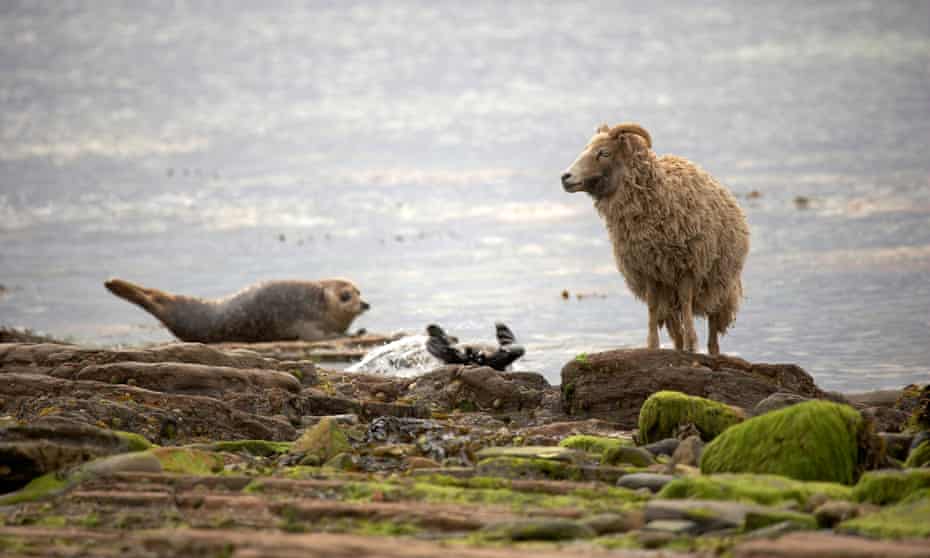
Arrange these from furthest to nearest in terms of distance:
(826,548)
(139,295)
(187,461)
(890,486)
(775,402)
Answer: (139,295) → (775,402) → (187,461) → (890,486) → (826,548)

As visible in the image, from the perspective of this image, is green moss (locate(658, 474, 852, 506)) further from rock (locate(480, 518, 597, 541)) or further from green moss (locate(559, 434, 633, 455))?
green moss (locate(559, 434, 633, 455))

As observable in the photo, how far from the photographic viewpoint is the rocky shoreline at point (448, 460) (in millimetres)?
7750

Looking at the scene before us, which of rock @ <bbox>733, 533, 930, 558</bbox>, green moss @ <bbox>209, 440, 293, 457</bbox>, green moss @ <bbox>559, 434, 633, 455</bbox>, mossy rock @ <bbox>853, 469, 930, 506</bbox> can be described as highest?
green moss @ <bbox>209, 440, 293, 457</bbox>

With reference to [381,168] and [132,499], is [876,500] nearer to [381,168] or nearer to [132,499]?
[132,499]

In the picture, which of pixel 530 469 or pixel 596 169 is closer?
A: pixel 530 469

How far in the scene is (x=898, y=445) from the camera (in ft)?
34.4

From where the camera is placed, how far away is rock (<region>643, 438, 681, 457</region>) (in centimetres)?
1038

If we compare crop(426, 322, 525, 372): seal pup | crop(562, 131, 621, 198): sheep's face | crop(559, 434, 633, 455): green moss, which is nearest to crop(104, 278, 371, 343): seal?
crop(426, 322, 525, 372): seal pup

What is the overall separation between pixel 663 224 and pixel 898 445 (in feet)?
12.0

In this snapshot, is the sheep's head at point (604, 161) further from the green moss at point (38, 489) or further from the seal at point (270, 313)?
the seal at point (270, 313)

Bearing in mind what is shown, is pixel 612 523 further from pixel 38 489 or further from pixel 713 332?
pixel 713 332

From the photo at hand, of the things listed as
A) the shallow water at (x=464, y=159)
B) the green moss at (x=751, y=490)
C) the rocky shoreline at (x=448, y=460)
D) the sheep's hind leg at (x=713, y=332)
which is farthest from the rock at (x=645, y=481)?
the shallow water at (x=464, y=159)

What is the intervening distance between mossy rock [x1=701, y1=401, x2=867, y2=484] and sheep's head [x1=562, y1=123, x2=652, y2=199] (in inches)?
181

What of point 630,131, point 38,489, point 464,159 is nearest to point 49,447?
point 38,489
